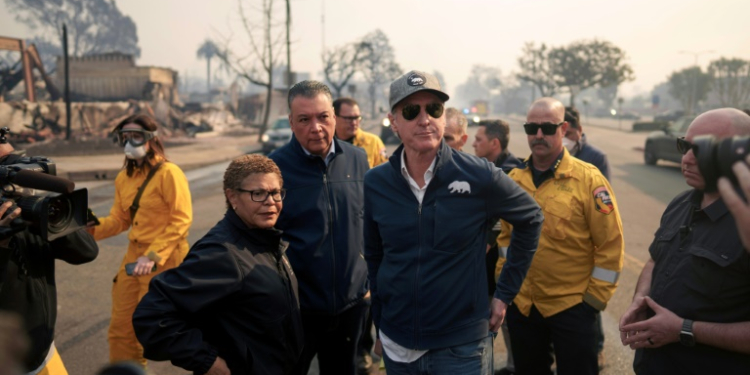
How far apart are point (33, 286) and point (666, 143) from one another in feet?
59.9

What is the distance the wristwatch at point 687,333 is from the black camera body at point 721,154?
2.55ft

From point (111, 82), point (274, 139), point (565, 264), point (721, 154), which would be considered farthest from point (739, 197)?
point (111, 82)

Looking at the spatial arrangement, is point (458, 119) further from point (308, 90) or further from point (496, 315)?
point (496, 315)

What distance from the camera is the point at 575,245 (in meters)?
3.05

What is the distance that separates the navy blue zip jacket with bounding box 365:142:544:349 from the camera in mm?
2336

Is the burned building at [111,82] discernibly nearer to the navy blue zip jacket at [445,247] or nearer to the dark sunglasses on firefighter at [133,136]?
the dark sunglasses on firefighter at [133,136]

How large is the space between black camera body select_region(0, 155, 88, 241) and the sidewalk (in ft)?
35.5

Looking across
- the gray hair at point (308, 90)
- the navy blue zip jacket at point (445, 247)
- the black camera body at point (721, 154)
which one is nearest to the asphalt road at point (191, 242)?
the navy blue zip jacket at point (445, 247)

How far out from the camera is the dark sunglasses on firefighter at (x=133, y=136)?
12.4 ft

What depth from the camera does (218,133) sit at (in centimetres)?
3444

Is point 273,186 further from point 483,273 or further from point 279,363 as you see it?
point 483,273

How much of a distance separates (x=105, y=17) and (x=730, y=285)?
122 m

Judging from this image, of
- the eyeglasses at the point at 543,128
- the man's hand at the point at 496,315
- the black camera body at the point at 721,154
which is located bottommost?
the man's hand at the point at 496,315

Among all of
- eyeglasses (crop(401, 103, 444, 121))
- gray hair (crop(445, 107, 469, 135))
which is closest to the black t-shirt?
eyeglasses (crop(401, 103, 444, 121))
